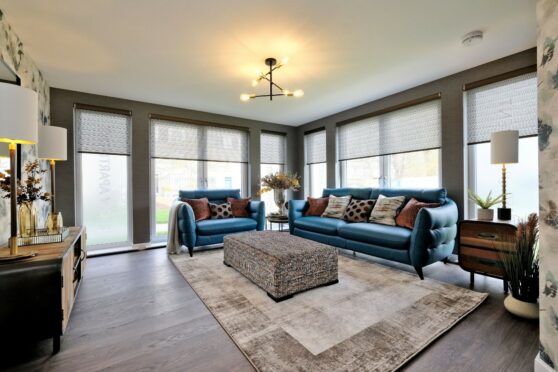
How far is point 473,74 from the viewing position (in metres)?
3.21

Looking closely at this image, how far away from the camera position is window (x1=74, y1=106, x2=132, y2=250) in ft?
13.0

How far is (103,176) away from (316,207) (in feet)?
11.6

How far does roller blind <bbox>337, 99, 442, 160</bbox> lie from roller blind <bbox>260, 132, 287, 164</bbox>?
1.44 metres

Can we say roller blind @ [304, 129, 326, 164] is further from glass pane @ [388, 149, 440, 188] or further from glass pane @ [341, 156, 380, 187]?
A: glass pane @ [388, 149, 440, 188]

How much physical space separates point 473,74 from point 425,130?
2.80 ft

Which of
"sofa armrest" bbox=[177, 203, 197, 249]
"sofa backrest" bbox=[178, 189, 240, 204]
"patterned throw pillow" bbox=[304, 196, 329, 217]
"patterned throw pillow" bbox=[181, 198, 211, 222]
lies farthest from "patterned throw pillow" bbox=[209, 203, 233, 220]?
"patterned throw pillow" bbox=[304, 196, 329, 217]

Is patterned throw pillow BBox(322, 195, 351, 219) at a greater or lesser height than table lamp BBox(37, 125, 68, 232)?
lesser

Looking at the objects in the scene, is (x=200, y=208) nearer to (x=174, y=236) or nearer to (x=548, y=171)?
(x=174, y=236)

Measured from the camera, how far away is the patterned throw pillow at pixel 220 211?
4.29m

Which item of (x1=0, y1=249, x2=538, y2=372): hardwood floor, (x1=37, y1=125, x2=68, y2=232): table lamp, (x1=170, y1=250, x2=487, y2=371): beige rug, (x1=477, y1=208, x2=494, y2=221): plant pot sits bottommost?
(x1=0, y1=249, x2=538, y2=372): hardwood floor

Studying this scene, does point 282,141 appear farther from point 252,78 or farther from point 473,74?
point 473,74

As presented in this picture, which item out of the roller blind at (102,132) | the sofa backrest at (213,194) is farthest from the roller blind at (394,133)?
the roller blind at (102,132)

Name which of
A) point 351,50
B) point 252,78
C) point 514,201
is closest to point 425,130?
point 514,201

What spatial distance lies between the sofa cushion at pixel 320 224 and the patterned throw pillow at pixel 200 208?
1.49 m
